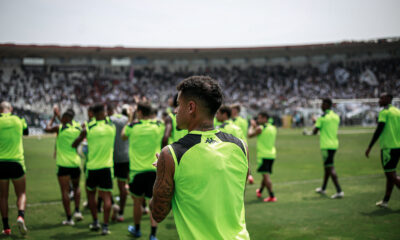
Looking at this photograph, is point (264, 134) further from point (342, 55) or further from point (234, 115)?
point (342, 55)

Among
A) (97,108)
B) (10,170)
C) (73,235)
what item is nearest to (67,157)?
(10,170)

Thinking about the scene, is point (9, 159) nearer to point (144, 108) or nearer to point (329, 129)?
point (144, 108)

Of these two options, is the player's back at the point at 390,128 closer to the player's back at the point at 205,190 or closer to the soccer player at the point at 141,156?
the soccer player at the point at 141,156

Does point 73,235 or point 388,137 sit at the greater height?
point 388,137

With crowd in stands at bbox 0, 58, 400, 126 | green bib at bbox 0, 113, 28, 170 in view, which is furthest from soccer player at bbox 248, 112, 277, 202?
crowd in stands at bbox 0, 58, 400, 126

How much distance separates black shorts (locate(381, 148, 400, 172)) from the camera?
707 centimetres

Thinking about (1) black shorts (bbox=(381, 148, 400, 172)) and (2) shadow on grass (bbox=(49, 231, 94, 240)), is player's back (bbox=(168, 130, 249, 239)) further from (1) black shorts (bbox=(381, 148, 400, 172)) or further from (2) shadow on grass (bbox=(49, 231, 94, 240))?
(1) black shorts (bbox=(381, 148, 400, 172))

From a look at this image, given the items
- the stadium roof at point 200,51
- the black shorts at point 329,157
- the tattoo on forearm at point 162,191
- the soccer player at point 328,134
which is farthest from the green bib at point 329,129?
the stadium roof at point 200,51

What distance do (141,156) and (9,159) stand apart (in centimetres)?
247

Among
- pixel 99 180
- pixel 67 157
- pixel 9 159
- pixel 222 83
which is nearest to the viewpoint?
pixel 9 159

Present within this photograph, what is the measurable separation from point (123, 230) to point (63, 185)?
1.66m

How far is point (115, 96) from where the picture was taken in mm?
44031

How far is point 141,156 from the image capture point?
5973 mm

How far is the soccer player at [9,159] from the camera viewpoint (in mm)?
6094
